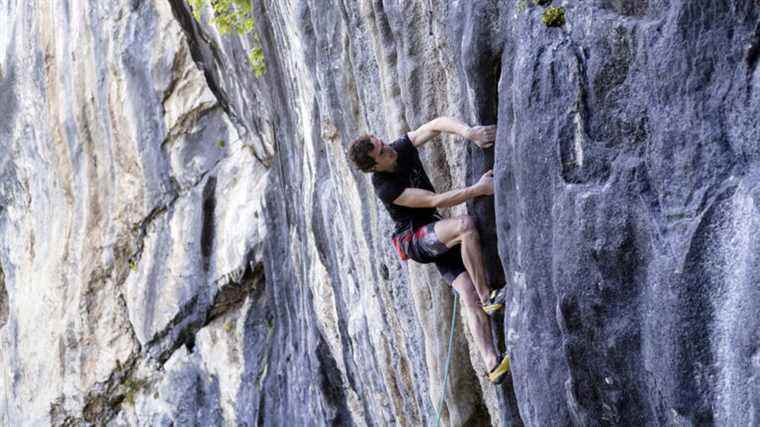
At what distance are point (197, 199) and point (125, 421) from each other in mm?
4194

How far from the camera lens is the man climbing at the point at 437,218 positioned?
24.5 feet

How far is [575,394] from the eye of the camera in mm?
6180

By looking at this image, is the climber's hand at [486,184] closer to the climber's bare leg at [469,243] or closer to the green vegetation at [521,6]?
the climber's bare leg at [469,243]

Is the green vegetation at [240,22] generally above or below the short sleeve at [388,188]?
above

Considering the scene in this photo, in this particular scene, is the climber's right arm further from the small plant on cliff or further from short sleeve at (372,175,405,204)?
the small plant on cliff

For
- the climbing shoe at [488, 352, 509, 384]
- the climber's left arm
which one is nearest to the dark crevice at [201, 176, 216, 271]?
the climber's left arm

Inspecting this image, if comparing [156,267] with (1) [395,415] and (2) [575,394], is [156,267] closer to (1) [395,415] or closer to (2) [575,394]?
(1) [395,415]

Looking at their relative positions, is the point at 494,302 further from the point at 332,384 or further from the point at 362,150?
the point at 332,384

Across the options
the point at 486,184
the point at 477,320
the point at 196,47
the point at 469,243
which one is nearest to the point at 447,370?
the point at 477,320

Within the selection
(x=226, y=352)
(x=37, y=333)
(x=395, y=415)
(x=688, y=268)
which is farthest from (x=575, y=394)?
(x=37, y=333)

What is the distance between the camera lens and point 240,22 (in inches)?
516

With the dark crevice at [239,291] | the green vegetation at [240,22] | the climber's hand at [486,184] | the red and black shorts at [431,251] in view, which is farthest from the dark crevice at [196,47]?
the climber's hand at [486,184]

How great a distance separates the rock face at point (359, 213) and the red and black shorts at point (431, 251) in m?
0.29

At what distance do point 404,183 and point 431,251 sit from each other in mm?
556
